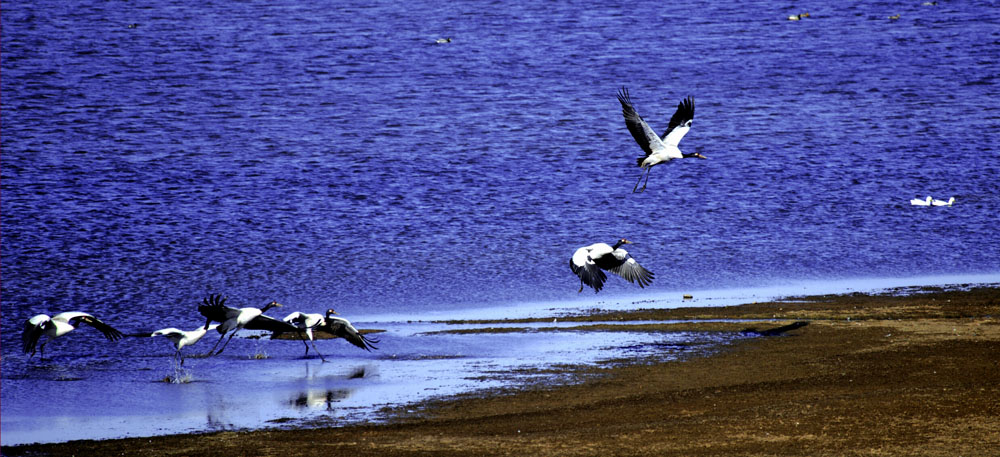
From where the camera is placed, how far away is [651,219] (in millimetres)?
18938

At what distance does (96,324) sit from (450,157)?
12804mm

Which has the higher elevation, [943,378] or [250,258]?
[250,258]

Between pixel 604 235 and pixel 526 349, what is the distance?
21.7 feet

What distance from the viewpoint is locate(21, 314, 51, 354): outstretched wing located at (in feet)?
36.2

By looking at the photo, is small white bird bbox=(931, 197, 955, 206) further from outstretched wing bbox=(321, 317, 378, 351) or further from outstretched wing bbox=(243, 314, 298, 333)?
outstretched wing bbox=(243, 314, 298, 333)

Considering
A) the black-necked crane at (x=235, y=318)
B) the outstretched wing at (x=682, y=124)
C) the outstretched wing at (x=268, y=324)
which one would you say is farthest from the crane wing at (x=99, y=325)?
the outstretched wing at (x=682, y=124)

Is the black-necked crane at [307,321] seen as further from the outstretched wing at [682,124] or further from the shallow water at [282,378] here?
the outstretched wing at [682,124]

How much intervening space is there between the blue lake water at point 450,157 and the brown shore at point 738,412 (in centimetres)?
136

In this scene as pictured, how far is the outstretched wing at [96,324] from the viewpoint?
36.6 feet

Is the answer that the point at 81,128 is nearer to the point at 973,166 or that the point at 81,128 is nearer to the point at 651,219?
the point at 651,219

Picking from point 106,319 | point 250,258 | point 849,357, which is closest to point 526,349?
point 849,357

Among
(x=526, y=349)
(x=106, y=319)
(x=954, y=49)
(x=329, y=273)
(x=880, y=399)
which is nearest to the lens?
(x=880, y=399)

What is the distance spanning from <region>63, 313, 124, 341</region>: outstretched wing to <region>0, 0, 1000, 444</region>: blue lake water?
201 mm

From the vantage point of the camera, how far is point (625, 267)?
492 inches
